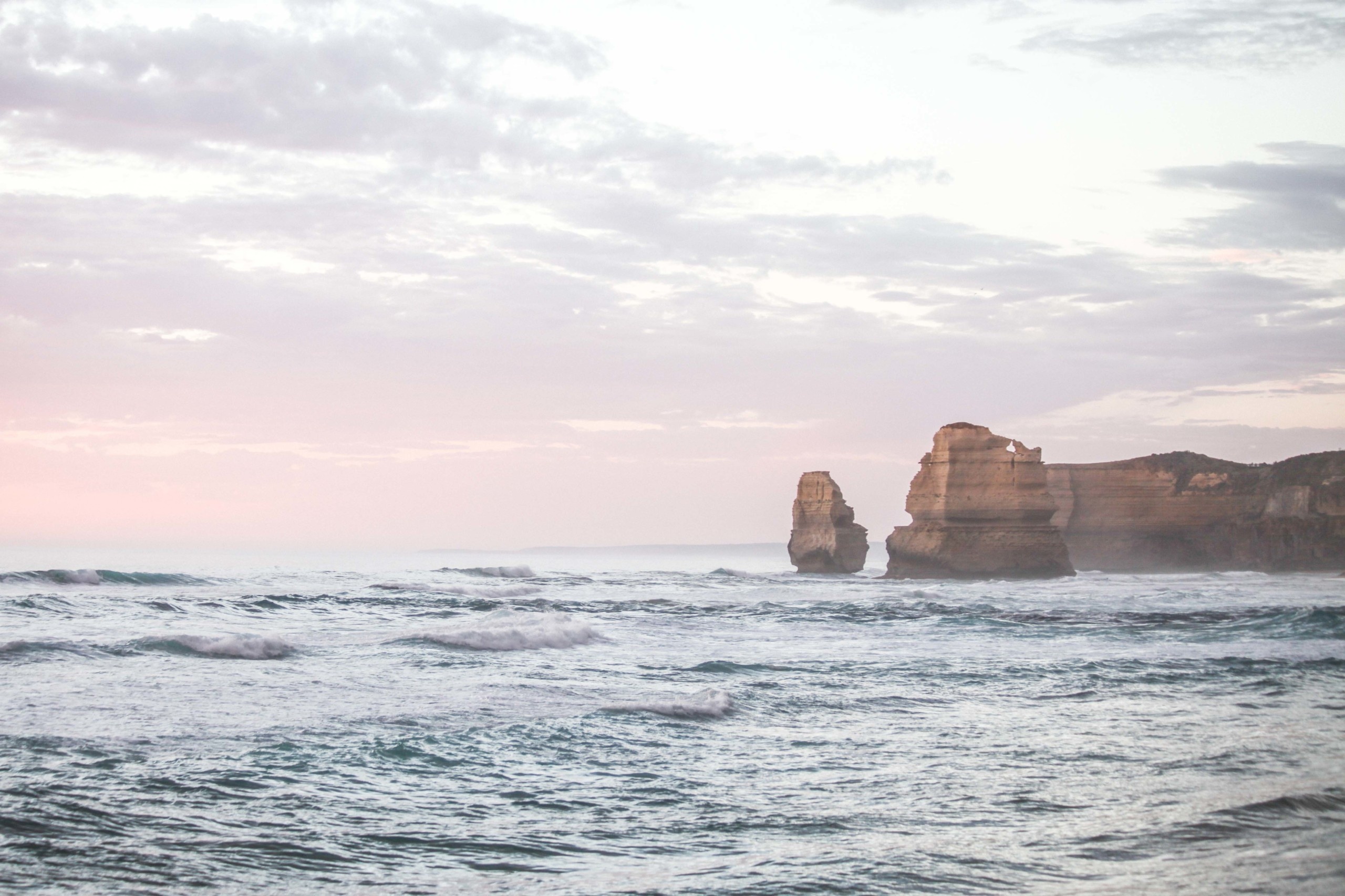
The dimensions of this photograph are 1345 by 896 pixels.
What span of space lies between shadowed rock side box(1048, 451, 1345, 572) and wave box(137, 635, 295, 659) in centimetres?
5078

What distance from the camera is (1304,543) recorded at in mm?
50938

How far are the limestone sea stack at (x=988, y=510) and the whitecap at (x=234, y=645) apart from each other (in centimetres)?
3523

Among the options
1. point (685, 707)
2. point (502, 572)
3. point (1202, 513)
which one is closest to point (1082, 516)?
point (1202, 513)

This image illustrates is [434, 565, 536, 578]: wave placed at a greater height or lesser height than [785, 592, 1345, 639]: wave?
lesser

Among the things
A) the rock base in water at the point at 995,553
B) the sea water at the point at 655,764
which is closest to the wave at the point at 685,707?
the sea water at the point at 655,764

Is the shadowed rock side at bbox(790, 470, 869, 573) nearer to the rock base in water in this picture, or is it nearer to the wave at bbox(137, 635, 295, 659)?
the rock base in water

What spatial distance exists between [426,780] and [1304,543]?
5432 cm

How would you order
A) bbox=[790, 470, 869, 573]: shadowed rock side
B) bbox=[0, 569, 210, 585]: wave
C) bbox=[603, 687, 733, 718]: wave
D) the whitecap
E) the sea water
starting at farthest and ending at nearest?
bbox=[790, 470, 869, 573]: shadowed rock side
bbox=[0, 569, 210, 585]: wave
the whitecap
bbox=[603, 687, 733, 718]: wave
the sea water

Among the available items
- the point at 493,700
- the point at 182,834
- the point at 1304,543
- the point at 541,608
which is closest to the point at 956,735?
the point at 493,700

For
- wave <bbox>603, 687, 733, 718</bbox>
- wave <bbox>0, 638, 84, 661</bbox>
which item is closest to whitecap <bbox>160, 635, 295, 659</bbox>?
wave <bbox>0, 638, 84, 661</bbox>

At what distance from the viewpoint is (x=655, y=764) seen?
7887 millimetres

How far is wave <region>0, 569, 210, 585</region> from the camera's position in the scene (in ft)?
94.8

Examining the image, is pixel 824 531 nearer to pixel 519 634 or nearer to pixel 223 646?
pixel 519 634

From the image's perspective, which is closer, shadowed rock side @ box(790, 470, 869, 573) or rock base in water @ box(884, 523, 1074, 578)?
rock base in water @ box(884, 523, 1074, 578)
